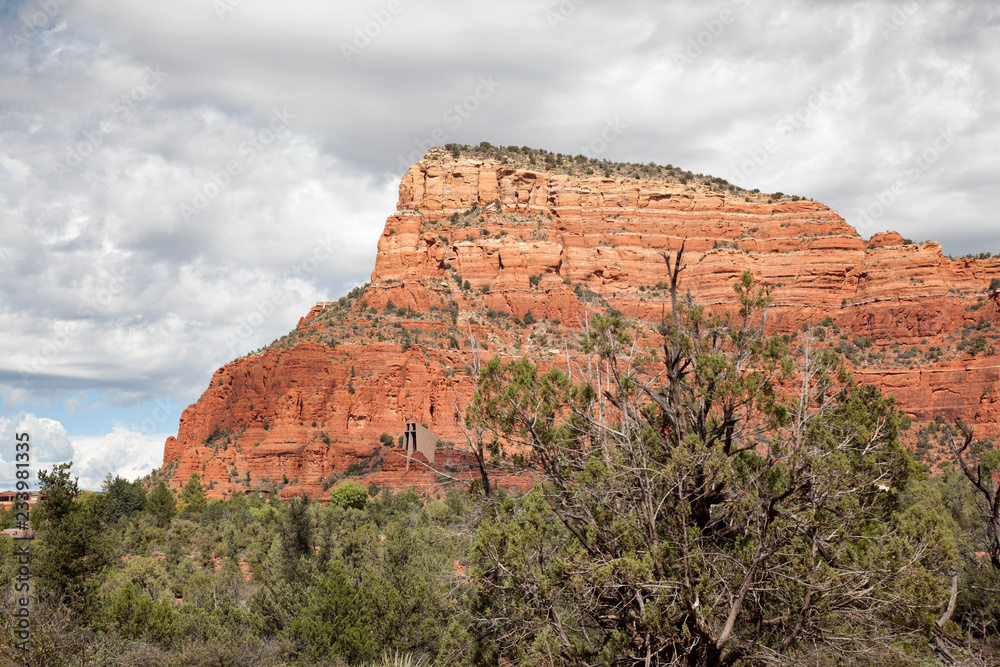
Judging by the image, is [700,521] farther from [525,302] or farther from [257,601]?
[525,302]

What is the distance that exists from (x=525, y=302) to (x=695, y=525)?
3025 inches

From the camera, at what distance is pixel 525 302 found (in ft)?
284

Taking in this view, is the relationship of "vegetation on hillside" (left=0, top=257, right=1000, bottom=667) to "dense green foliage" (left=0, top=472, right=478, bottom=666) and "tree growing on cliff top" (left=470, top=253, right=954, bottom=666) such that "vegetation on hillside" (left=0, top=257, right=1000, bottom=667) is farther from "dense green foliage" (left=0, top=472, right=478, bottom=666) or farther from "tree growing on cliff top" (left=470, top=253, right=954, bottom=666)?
→ "dense green foliage" (left=0, top=472, right=478, bottom=666)

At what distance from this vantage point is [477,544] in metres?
10.5

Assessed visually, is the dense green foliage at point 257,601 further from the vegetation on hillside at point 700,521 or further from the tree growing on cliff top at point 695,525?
the tree growing on cliff top at point 695,525

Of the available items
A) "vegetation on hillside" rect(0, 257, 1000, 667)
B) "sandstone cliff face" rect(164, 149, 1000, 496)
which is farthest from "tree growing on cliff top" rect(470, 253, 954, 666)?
"sandstone cliff face" rect(164, 149, 1000, 496)

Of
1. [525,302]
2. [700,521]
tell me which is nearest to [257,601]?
[700,521]

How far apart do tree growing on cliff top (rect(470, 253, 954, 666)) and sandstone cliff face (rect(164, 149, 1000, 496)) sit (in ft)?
163

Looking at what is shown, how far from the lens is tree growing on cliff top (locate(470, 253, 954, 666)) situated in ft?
30.3

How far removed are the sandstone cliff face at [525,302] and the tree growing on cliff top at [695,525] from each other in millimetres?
49727

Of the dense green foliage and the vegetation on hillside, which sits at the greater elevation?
the vegetation on hillside

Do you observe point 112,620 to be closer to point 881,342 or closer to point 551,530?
point 551,530

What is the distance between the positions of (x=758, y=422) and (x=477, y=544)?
4386mm

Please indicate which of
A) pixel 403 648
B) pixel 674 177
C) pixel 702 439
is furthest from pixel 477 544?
pixel 674 177
